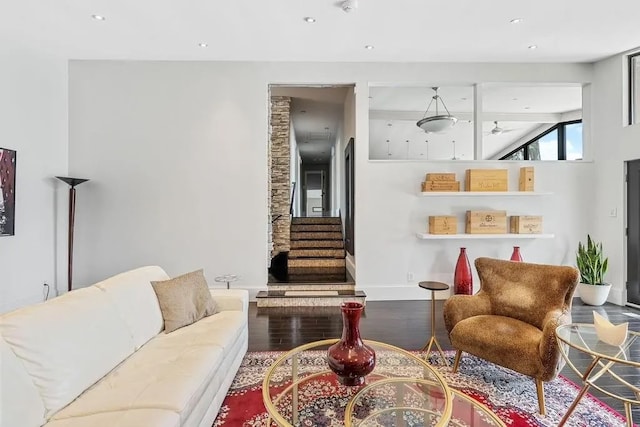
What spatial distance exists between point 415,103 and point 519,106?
214 cm

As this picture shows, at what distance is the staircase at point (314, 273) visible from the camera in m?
4.49

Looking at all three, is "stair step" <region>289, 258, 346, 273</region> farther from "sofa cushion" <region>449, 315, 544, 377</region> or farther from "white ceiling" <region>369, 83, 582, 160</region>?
"sofa cushion" <region>449, 315, 544, 377</region>

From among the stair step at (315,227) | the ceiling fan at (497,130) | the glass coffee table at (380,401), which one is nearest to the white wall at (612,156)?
the ceiling fan at (497,130)

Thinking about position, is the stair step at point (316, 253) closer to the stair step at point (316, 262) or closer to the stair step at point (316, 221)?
the stair step at point (316, 262)

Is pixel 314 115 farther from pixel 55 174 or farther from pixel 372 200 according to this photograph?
pixel 55 174

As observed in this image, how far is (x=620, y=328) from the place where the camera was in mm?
1910

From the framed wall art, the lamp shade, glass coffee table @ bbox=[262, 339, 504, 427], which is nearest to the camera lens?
glass coffee table @ bbox=[262, 339, 504, 427]

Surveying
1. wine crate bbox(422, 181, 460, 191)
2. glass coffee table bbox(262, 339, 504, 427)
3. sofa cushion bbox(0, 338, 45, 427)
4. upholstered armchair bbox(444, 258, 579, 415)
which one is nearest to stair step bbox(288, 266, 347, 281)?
wine crate bbox(422, 181, 460, 191)

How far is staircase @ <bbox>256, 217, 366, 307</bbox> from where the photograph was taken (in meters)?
4.49

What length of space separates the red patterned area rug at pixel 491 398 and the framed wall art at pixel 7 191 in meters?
3.28

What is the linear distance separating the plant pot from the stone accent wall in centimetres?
472

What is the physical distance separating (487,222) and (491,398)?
286cm

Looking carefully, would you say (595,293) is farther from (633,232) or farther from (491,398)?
(491,398)

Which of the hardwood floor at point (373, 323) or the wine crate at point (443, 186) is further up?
the wine crate at point (443, 186)
